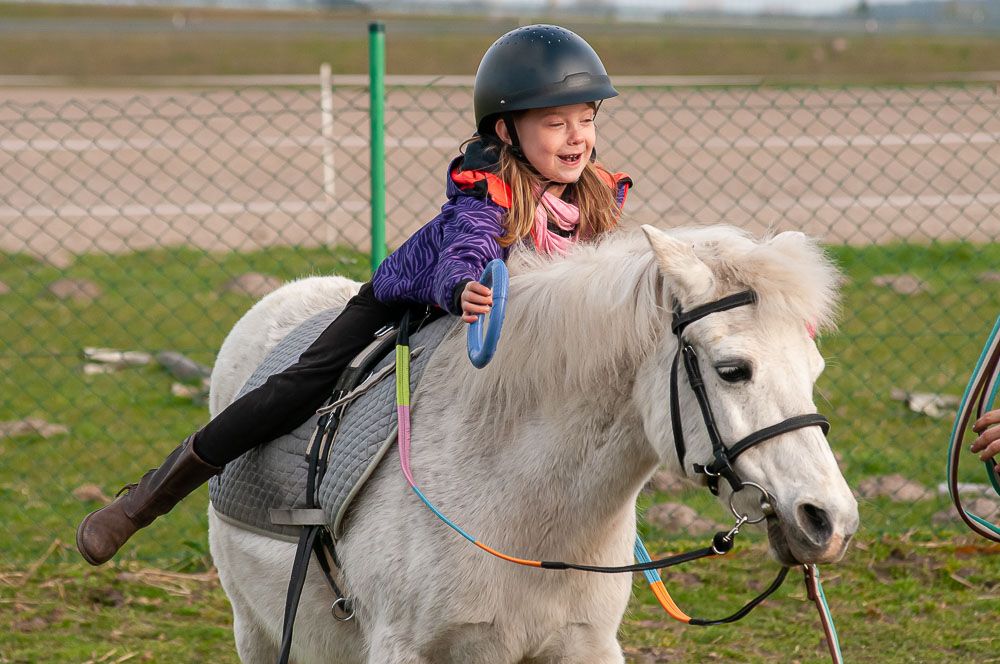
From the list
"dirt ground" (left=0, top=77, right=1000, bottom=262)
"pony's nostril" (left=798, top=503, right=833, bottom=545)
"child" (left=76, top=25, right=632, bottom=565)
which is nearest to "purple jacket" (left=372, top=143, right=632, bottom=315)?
"child" (left=76, top=25, right=632, bottom=565)

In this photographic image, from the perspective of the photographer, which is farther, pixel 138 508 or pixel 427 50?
pixel 427 50

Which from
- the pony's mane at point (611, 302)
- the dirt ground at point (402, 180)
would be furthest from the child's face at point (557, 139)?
the dirt ground at point (402, 180)

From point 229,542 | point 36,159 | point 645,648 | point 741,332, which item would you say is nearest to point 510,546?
point 741,332

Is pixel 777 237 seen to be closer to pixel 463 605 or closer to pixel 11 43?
pixel 463 605

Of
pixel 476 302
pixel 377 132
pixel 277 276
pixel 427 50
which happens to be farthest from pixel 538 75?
pixel 427 50

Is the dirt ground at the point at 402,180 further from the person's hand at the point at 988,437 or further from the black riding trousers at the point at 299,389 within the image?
the person's hand at the point at 988,437

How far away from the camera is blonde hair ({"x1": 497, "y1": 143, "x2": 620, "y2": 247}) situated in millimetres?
2885

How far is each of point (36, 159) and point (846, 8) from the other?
3405cm

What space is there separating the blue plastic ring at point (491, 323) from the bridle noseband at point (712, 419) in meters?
0.37

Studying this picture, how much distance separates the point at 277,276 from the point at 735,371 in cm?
687

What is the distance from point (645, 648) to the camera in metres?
4.41

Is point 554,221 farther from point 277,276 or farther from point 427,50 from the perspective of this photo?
point 427,50

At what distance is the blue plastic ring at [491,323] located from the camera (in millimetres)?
2443

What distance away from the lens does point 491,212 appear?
2.86 meters
